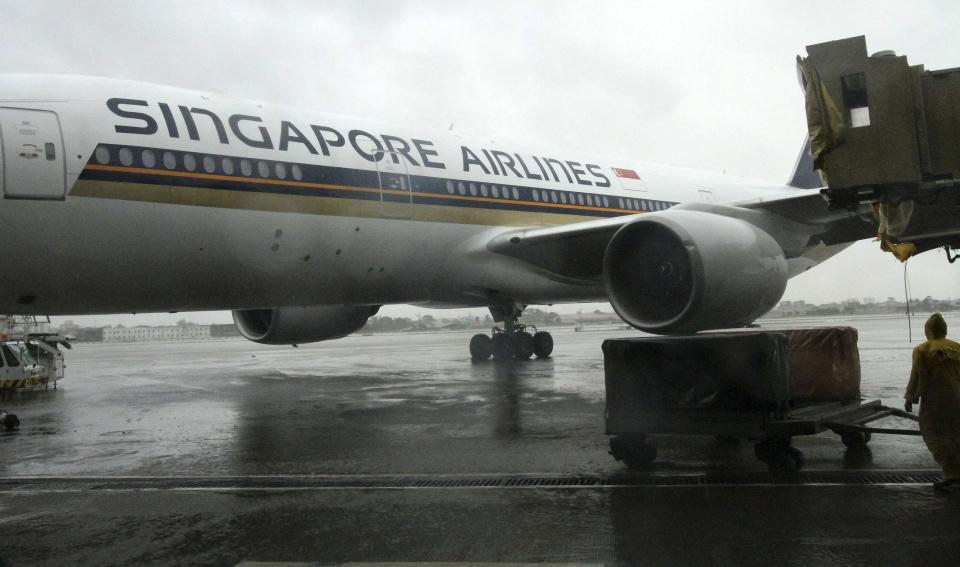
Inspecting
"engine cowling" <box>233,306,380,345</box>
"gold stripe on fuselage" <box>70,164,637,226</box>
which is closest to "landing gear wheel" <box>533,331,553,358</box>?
"engine cowling" <box>233,306,380,345</box>

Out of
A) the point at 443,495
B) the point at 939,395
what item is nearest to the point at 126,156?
the point at 443,495

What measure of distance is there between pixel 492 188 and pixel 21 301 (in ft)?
20.9

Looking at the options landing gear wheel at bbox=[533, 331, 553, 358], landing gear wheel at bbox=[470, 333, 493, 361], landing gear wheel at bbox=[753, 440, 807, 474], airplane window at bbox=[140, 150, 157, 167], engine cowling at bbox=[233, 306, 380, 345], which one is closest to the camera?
landing gear wheel at bbox=[753, 440, 807, 474]

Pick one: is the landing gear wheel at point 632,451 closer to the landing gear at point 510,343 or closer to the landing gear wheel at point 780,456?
the landing gear wheel at point 780,456

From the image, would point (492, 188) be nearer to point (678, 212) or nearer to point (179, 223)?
point (678, 212)

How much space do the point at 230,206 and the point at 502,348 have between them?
9249 mm

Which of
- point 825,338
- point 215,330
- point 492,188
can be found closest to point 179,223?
point 492,188

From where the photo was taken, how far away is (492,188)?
11273 millimetres

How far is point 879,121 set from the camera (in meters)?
4.59

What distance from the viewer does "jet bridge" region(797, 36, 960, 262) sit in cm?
455

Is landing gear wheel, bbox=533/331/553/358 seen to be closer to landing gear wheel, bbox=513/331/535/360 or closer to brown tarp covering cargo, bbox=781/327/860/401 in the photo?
landing gear wheel, bbox=513/331/535/360

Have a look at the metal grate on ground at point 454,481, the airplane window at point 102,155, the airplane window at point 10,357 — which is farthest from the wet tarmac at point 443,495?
the airplane window at point 10,357

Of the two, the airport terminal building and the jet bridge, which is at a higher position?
the jet bridge

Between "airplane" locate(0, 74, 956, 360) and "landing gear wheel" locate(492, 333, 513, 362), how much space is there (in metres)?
4.52
